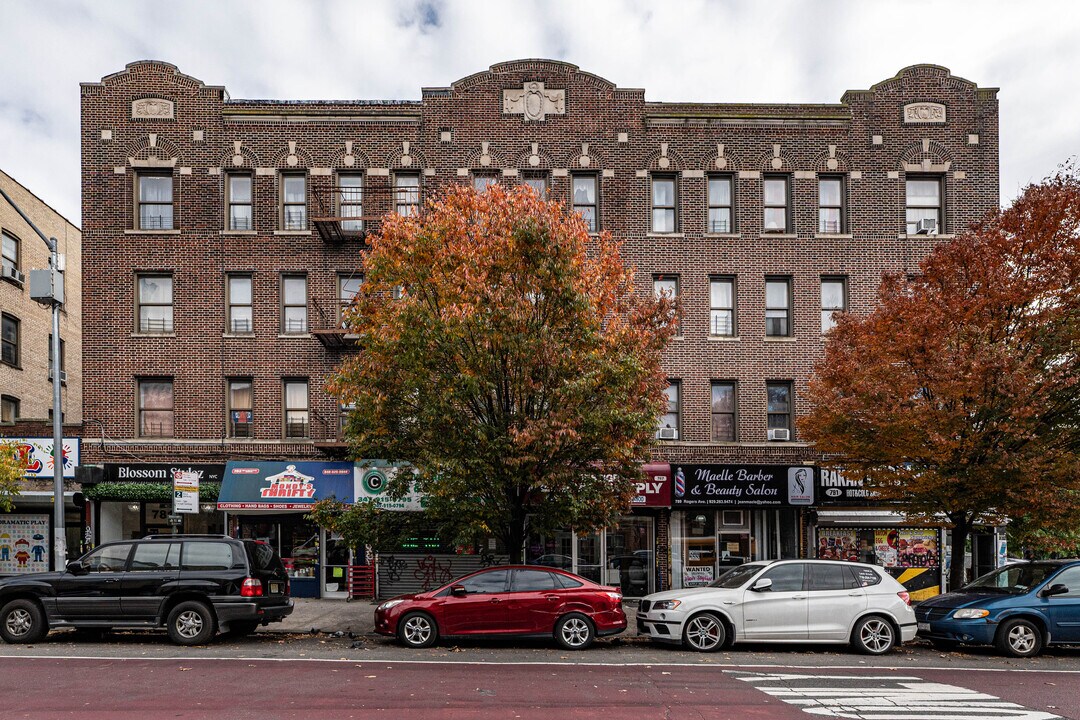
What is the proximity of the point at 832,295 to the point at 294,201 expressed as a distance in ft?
46.9

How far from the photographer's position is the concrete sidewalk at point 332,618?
15.2 meters

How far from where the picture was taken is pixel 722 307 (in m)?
21.8

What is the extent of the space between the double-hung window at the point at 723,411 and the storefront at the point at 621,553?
248 cm

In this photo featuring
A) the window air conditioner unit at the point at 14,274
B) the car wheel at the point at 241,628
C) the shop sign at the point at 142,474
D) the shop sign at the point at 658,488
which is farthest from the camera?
the shop sign at the point at 142,474

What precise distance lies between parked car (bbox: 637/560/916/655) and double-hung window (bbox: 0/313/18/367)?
22.6m

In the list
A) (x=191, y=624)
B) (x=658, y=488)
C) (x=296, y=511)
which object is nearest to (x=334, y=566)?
(x=296, y=511)

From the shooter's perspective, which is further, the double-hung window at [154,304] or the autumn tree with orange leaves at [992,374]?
the double-hung window at [154,304]

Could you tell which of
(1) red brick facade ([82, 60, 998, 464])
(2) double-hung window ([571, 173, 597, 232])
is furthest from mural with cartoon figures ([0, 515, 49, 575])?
(2) double-hung window ([571, 173, 597, 232])

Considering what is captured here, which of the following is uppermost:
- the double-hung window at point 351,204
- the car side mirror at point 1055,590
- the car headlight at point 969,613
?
the double-hung window at point 351,204

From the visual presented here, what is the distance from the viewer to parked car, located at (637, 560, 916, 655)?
43.0 ft

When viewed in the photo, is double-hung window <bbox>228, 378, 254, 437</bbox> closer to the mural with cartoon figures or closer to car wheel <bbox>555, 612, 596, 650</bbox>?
the mural with cartoon figures

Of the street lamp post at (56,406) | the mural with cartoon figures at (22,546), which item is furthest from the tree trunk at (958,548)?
the mural with cartoon figures at (22,546)

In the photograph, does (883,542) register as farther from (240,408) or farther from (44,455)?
(44,455)

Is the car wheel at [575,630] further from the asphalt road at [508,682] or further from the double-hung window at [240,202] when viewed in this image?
the double-hung window at [240,202]
